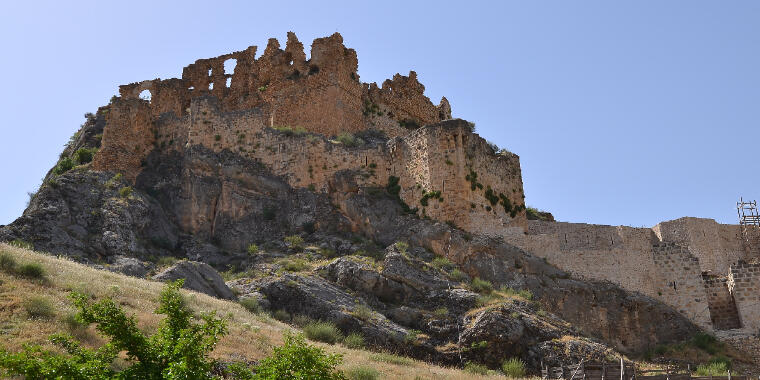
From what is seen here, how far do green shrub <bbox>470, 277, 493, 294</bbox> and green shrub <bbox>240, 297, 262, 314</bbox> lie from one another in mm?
7971

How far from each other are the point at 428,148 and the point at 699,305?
12.8m

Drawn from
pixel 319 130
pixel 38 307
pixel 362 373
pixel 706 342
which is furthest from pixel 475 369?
pixel 319 130

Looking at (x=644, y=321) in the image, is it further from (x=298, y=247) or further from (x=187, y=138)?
(x=187, y=138)

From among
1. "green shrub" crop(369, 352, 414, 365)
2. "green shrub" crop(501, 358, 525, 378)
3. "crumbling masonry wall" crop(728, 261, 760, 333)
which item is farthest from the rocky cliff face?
"crumbling masonry wall" crop(728, 261, 760, 333)

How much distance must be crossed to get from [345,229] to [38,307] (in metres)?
15.7

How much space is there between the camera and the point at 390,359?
22672 mm

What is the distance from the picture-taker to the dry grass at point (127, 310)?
17.9m

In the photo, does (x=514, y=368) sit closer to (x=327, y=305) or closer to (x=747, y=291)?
(x=327, y=305)

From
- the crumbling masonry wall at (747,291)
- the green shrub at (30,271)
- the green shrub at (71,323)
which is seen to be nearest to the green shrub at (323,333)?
the green shrub at (71,323)

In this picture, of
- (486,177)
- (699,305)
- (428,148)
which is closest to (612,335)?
(699,305)

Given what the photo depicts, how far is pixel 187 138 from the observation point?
37.5 m

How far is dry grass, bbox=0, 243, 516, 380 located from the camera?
1794 cm

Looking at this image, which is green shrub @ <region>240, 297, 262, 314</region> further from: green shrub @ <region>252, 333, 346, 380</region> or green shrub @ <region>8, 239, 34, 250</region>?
green shrub @ <region>252, 333, 346, 380</region>

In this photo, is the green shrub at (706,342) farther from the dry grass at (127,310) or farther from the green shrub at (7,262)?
the green shrub at (7,262)
